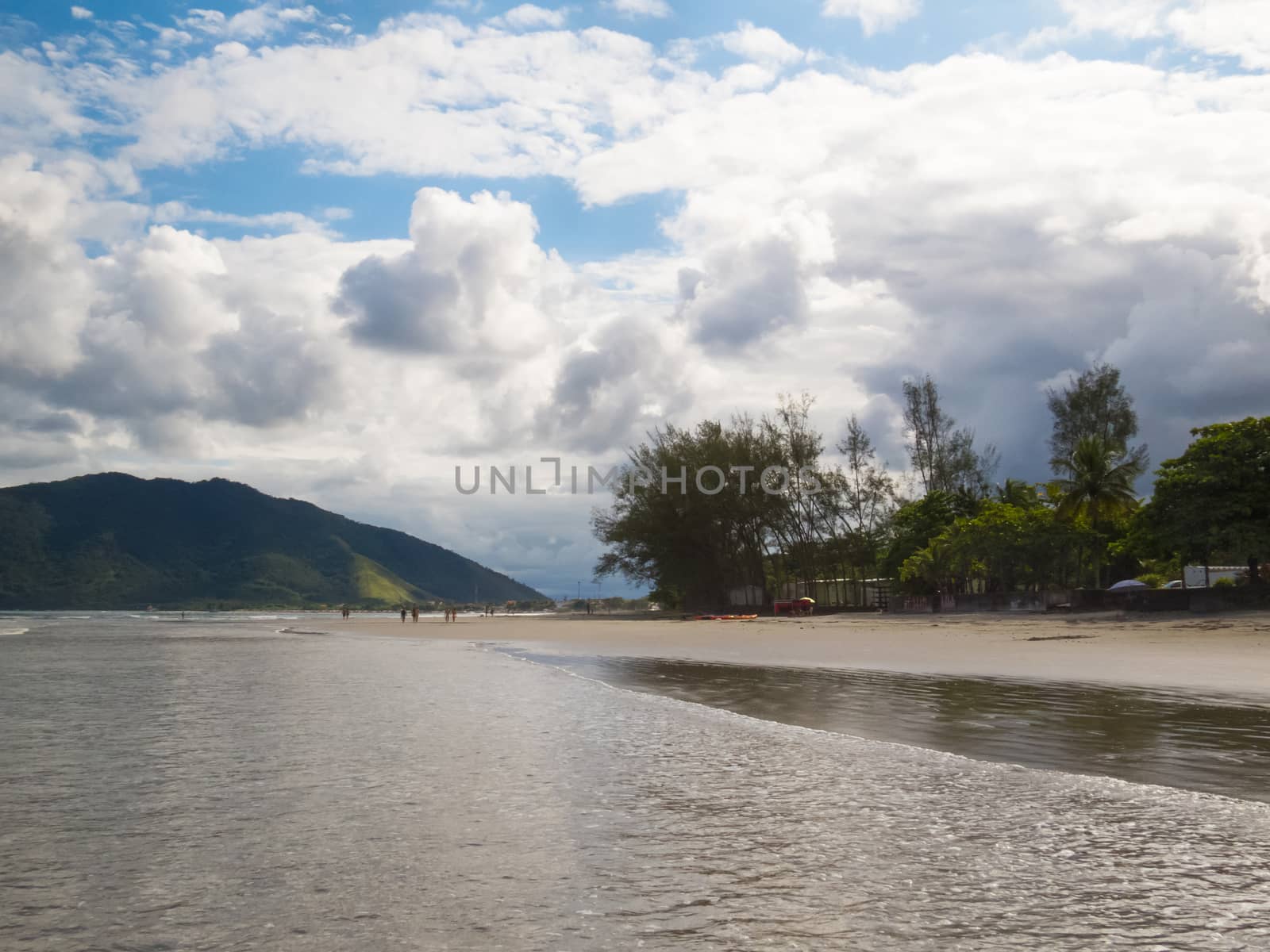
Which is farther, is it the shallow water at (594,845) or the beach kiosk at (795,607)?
the beach kiosk at (795,607)

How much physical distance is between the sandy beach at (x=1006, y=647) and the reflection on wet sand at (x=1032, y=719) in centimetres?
212

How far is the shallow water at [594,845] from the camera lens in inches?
200

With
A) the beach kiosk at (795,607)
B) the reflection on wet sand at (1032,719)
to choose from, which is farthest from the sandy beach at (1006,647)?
the beach kiosk at (795,607)

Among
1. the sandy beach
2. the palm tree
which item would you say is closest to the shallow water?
the sandy beach

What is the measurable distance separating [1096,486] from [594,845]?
54.8 meters

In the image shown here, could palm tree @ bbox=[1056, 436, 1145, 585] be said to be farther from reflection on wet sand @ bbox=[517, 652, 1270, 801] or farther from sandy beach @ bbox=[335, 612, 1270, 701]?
reflection on wet sand @ bbox=[517, 652, 1270, 801]

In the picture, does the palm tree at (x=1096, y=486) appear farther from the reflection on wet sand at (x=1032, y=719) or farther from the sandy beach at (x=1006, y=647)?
the reflection on wet sand at (x=1032, y=719)

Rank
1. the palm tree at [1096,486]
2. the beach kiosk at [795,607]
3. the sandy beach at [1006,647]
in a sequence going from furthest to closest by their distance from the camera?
the beach kiosk at [795,607]
the palm tree at [1096,486]
the sandy beach at [1006,647]

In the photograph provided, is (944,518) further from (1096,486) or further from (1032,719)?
(1032,719)

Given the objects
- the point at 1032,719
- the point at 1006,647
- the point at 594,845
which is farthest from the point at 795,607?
the point at 594,845

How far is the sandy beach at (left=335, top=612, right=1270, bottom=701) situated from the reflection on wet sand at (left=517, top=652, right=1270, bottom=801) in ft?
6.95

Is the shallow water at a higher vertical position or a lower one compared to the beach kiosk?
higher

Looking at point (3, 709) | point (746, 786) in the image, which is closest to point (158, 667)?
point (3, 709)

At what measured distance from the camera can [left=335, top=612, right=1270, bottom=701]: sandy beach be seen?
19.3 m
